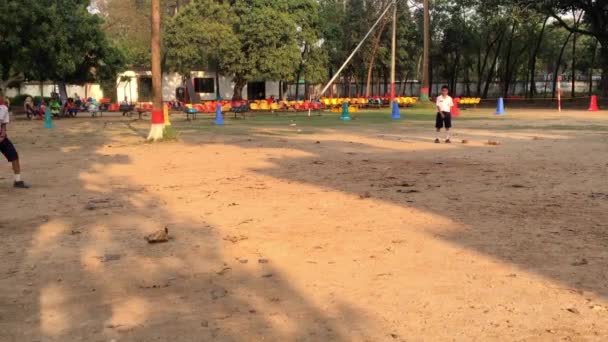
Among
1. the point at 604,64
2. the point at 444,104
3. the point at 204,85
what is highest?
the point at 604,64

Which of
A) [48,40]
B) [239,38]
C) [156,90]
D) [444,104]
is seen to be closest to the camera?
[444,104]

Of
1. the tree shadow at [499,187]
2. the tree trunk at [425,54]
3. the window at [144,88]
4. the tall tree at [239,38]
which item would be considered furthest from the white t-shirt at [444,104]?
the window at [144,88]

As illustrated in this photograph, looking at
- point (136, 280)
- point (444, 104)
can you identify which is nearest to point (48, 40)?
point (444, 104)

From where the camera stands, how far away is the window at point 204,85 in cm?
4950

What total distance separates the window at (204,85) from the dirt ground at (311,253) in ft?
125

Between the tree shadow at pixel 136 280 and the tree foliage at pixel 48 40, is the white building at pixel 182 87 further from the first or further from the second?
the tree shadow at pixel 136 280

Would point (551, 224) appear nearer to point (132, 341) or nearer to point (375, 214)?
point (375, 214)

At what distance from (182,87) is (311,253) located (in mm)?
45195

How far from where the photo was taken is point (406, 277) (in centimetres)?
498

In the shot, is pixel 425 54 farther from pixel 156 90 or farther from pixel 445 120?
pixel 156 90

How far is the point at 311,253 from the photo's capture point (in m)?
5.75

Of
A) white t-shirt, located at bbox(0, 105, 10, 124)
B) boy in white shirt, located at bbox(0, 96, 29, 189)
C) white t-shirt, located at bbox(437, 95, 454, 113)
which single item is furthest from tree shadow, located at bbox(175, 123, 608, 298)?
white t-shirt, located at bbox(0, 105, 10, 124)

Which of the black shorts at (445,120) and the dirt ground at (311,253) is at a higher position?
the black shorts at (445,120)

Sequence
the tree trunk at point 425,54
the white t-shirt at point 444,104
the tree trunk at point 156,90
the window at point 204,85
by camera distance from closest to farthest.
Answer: the white t-shirt at point 444,104, the tree trunk at point 156,90, the tree trunk at point 425,54, the window at point 204,85
